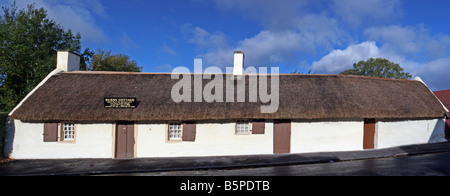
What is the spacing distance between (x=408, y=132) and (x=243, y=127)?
1088cm

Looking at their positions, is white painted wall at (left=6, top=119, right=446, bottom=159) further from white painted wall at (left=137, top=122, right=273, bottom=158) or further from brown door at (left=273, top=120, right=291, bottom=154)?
brown door at (left=273, top=120, right=291, bottom=154)

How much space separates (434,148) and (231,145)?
12175mm

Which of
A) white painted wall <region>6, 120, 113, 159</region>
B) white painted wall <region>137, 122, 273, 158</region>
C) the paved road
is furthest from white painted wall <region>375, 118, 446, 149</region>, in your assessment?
white painted wall <region>6, 120, 113, 159</region>

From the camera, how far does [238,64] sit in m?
14.6

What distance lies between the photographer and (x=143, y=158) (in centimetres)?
1108

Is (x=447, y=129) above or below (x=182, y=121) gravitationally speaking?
below

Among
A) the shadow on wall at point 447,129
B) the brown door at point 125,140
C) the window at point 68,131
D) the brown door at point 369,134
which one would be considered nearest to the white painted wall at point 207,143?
the brown door at point 125,140

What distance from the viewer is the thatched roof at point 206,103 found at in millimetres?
10688

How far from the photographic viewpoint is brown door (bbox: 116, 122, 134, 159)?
11.1 meters

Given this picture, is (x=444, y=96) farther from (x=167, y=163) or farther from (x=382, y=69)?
(x=167, y=163)

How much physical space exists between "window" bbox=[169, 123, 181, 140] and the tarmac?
113 centimetres

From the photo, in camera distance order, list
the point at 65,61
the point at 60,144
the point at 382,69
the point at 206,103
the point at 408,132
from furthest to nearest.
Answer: the point at 382,69 → the point at 65,61 → the point at 408,132 → the point at 206,103 → the point at 60,144

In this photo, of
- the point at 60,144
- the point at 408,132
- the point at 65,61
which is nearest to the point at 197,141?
the point at 60,144
